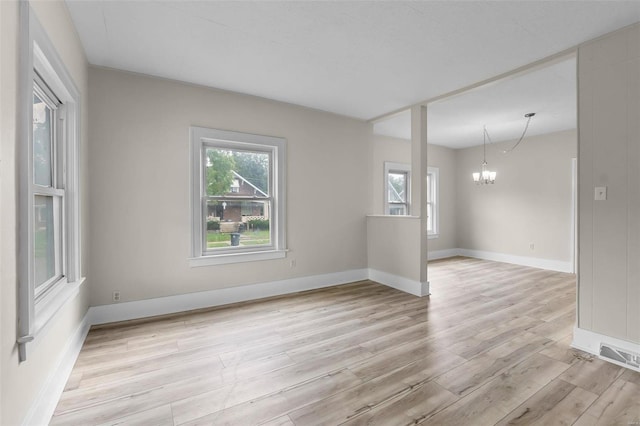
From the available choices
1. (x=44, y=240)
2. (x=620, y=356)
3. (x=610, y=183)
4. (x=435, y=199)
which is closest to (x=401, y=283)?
(x=620, y=356)

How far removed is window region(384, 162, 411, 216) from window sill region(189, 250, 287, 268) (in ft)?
9.69

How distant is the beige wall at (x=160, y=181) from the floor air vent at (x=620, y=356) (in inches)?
126

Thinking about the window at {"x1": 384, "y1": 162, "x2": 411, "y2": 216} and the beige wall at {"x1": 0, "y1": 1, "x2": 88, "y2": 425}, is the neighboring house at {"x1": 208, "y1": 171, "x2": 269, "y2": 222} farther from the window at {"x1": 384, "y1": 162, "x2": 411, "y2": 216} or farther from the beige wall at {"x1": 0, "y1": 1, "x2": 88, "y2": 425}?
the window at {"x1": 384, "y1": 162, "x2": 411, "y2": 216}

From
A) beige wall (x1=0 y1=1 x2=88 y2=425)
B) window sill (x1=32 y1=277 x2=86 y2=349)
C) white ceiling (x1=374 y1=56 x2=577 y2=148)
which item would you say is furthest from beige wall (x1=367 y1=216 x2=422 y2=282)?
beige wall (x1=0 y1=1 x2=88 y2=425)

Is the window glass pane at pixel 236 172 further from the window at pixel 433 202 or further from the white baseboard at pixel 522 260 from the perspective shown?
the white baseboard at pixel 522 260

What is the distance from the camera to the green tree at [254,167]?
395 centimetres

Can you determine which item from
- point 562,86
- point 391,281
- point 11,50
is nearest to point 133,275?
point 11,50

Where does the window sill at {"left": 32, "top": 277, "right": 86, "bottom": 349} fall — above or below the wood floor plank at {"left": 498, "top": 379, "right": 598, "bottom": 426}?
above

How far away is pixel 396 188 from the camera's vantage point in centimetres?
654

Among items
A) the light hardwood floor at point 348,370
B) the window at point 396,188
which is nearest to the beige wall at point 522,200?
the window at point 396,188

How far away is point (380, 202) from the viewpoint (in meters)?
6.17

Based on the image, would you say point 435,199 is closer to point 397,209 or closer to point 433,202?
point 433,202

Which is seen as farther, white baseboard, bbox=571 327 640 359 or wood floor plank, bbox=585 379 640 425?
white baseboard, bbox=571 327 640 359

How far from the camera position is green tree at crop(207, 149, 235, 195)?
3727 mm
